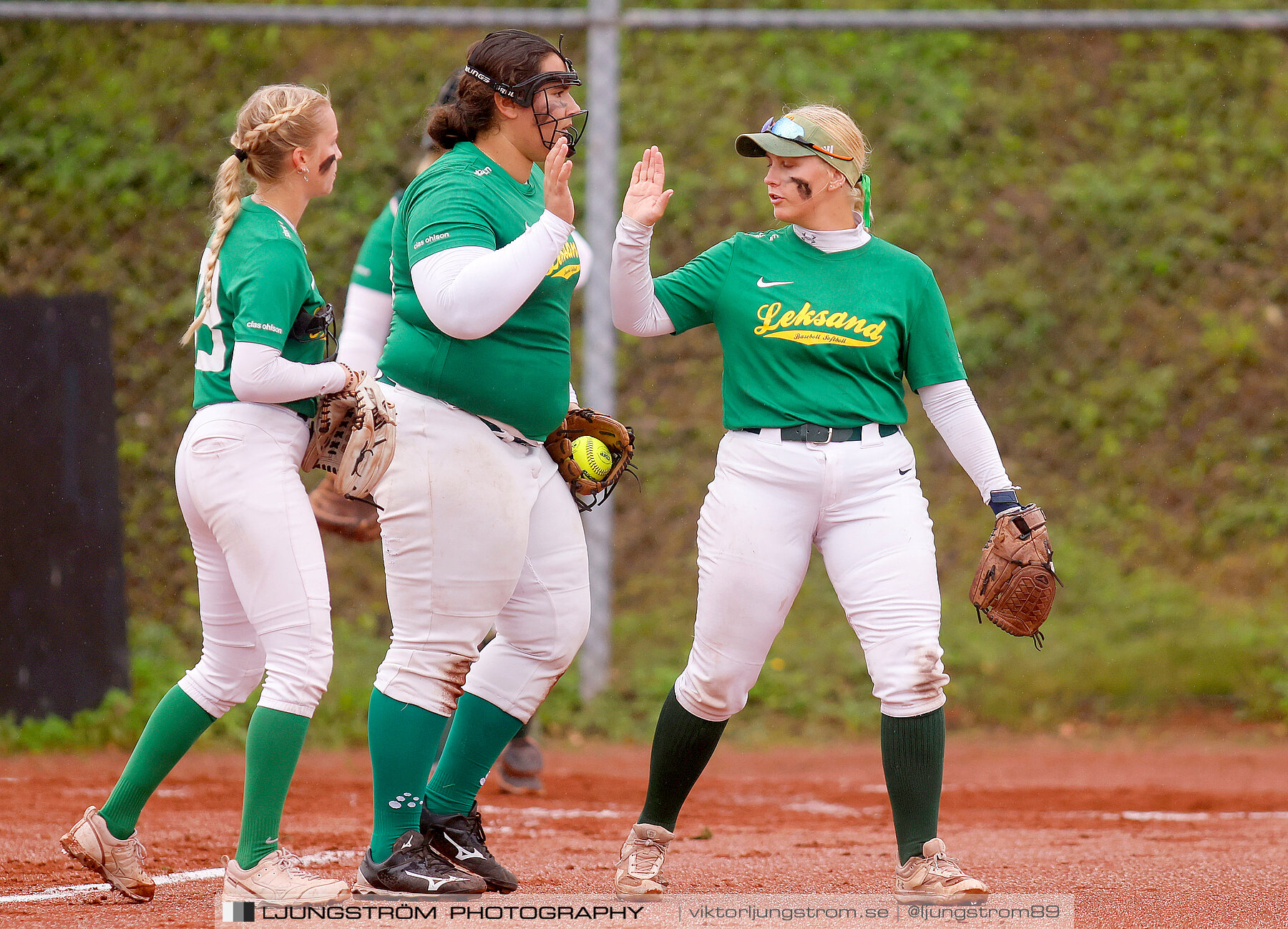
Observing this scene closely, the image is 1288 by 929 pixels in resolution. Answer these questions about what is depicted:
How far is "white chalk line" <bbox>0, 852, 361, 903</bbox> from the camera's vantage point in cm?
339

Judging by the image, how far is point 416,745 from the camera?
3.19 meters

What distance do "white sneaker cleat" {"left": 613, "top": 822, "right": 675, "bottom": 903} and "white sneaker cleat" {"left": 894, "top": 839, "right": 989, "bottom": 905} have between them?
60cm

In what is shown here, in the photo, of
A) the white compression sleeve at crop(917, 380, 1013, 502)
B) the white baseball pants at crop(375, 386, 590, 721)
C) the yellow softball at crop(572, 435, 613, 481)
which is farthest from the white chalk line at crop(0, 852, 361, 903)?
the white compression sleeve at crop(917, 380, 1013, 502)

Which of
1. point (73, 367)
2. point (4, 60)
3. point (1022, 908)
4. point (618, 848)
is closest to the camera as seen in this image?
point (1022, 908)

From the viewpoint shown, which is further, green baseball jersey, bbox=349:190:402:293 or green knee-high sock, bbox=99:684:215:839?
green baseball jersey, bbox=349:190:402:293

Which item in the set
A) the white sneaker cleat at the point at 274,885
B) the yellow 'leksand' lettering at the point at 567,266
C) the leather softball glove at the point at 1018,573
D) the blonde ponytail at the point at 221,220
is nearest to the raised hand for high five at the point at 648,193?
the yellow 'leksand' lettering at the point at 567,266

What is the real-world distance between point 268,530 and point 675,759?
3.84ft

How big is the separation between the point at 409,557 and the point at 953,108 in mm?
6433

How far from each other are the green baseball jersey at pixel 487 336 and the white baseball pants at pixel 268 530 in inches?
14.3

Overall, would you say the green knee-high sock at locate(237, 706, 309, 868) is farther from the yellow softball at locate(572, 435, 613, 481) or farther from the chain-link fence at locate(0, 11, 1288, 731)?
the chain-link fence at locate(0, 11, 1288, 731)

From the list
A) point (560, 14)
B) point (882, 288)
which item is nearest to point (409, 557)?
point (882, 288)

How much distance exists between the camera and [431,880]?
10.2 ft

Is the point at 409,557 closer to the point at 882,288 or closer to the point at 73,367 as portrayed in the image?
the point at 882,288

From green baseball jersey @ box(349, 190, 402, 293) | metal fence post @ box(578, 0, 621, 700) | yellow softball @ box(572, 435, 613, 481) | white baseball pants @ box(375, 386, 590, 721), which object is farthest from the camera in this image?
metal fence post @ box(578, 0, 621, 700)
